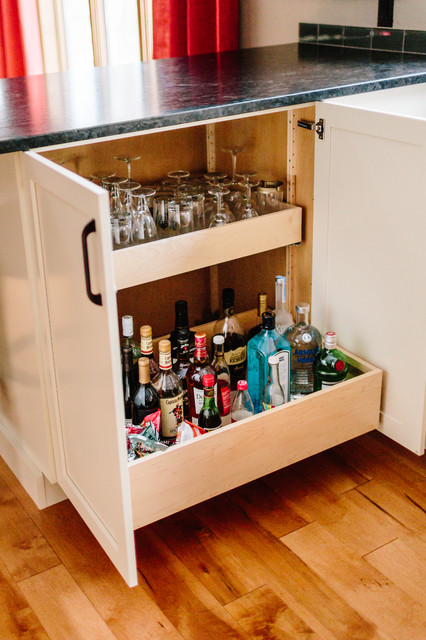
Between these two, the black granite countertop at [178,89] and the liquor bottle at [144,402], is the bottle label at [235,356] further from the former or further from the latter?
the black granite countertop at [178,89]

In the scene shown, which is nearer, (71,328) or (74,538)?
(71,328)

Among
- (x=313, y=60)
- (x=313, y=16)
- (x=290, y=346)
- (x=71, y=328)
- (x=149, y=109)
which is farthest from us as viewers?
(x=313, y=16)

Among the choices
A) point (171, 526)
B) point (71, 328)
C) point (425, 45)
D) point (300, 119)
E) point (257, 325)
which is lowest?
point (171, 526)

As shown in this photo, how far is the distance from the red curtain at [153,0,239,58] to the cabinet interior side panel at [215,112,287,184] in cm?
102

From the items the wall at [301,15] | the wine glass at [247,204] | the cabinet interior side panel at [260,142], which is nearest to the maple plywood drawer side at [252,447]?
the wine glass at [247,204]

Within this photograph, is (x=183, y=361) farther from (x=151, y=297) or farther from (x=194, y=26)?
(x=194, y=26)

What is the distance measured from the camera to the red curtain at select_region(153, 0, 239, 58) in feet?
9.52

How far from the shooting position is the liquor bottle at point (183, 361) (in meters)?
1.80

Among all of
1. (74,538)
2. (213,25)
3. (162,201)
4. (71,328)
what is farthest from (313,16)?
(74,538)

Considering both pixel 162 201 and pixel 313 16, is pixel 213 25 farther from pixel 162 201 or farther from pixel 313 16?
pixel 162 201

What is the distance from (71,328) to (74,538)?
0.62 meters

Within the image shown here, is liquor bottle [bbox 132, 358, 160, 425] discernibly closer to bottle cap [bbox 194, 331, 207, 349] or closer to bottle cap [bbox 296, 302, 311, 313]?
bottle cap [bbox 194, 331, 207, 349]

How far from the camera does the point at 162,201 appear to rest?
1.75m

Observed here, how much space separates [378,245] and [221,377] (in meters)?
0.50
